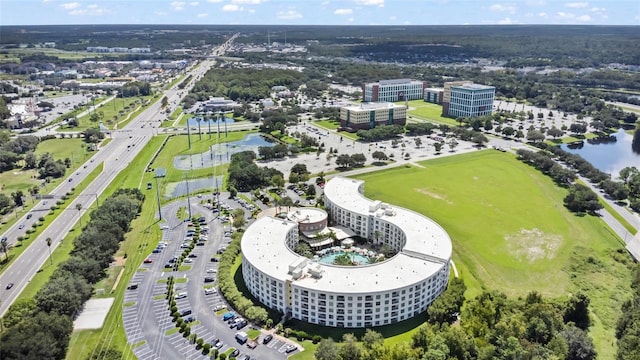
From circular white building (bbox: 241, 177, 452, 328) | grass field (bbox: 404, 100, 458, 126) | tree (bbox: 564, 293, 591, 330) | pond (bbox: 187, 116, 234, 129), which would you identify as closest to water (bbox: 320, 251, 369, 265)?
circular white building (bbox: 241, 177, 452, 328)

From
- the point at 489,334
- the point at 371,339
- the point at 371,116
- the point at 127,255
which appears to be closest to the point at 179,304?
the point at 127,255

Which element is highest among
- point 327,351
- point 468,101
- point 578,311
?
point 468,101

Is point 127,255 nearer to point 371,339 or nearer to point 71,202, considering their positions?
point 71,202

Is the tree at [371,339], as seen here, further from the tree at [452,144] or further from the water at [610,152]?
the water at [610,152]

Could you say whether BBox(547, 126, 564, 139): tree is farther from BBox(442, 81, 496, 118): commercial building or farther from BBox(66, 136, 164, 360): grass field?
BBox(66, 136, 164, 360): grass field

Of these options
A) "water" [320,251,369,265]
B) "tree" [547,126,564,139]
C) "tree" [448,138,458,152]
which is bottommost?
"water" [320,251,369,265]

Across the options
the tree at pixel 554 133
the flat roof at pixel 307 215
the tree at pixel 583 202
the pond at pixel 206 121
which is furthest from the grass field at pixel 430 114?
the flat roof at pixel 307 215
